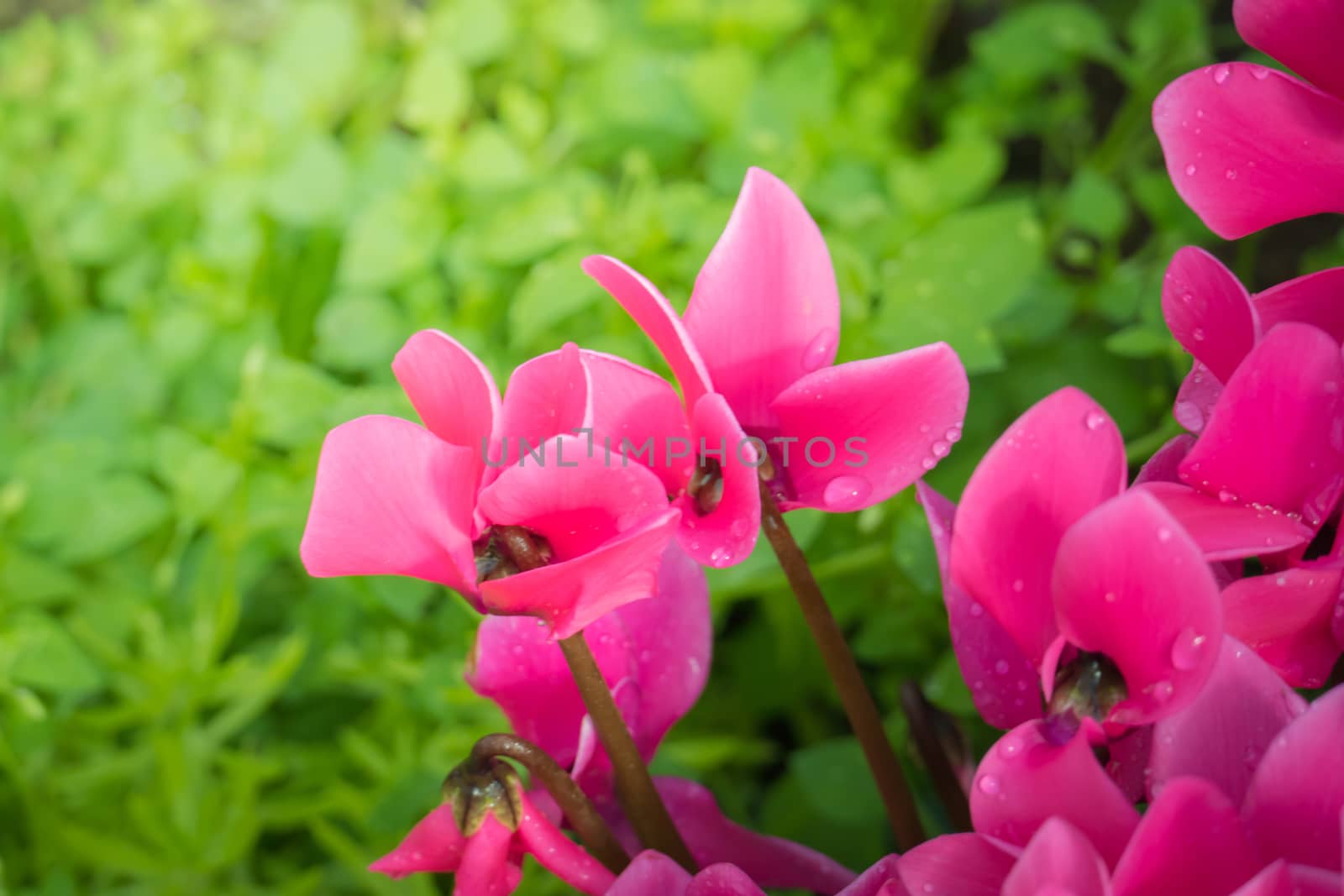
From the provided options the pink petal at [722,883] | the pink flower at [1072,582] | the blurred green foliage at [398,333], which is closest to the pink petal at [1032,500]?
the pink flower at [1072,582]

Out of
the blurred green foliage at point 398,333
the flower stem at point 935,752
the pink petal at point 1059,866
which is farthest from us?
the blurred green foliage at point 398,333

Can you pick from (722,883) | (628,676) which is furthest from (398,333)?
(722,883)

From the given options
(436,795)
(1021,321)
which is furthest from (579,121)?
A: (436,795)

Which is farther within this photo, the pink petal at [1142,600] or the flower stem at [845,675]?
the flower stem at [845,675]

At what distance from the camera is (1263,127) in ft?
1.34

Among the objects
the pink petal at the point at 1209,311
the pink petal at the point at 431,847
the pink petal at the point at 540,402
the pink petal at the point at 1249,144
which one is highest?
the pink petal at the point at 1249,144

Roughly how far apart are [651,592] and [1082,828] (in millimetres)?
139

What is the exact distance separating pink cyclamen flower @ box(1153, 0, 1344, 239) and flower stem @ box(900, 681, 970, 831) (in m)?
0.23

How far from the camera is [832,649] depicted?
43 cm

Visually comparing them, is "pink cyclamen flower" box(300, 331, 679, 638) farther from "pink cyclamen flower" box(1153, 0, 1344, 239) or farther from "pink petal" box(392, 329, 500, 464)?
"pink cyclamen flower" box(1153, 0, 1344, 239)

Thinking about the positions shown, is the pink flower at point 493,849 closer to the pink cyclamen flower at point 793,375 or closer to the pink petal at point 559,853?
the pink petal at point 559,853

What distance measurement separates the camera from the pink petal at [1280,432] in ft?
1.10

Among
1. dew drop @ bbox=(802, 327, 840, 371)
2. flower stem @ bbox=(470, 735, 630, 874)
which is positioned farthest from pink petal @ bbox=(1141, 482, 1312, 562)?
flower stem @ bbox=(470, 735, 630, 874)

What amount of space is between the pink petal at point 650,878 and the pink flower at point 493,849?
0.10ft
